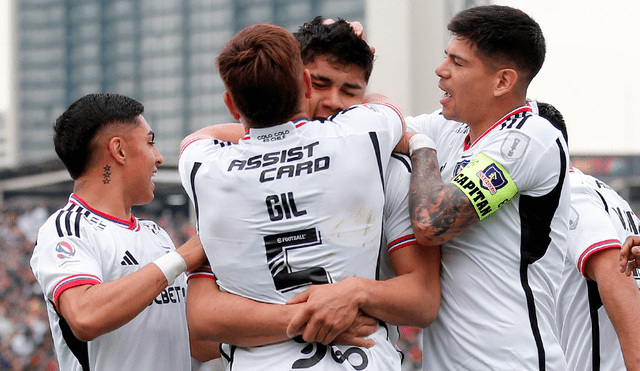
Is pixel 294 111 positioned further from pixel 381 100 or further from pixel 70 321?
pixel 70 321

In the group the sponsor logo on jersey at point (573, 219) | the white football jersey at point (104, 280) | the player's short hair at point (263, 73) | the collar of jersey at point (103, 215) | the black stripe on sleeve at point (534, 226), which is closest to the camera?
the player's short hair at point (263, 73)

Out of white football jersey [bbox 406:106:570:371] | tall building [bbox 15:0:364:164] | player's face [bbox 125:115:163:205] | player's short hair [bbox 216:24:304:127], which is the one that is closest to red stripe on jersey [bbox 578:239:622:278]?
white football jersey [bbox 406:106:570:371]

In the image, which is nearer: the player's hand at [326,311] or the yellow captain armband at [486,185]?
the player's hand at [326,311]

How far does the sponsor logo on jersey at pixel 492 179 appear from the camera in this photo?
2.92m

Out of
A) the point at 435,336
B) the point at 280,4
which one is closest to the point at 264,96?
the point at 435,336

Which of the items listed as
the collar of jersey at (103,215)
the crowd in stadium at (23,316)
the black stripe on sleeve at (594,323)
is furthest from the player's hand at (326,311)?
the crowd in stadium at (23,316)

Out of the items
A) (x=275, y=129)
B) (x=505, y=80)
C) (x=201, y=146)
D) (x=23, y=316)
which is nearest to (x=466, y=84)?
(x=505, y=80)

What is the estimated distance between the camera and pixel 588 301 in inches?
165

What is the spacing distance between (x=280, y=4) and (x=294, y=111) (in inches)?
2836

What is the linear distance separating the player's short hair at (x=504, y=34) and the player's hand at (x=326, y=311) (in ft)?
4.02

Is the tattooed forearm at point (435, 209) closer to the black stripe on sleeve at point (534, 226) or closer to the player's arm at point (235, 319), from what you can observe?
the black stripe on sleeve at point (534, 226)

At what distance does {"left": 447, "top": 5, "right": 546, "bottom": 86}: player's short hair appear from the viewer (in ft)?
10.4

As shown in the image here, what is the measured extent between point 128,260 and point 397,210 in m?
1.43

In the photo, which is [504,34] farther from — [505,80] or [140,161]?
[140,161]
